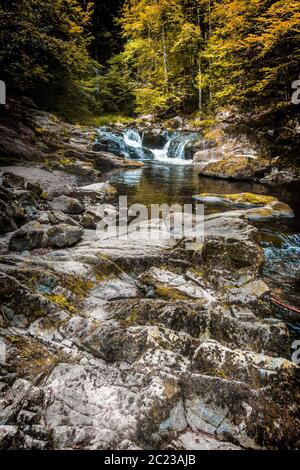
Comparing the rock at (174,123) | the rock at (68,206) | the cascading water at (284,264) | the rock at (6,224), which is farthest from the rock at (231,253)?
the rock at (174,123)

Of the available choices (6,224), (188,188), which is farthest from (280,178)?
(6,224)

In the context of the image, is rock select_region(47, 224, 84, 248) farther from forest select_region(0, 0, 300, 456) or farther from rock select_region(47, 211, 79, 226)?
rock select_region(47, 211, 79, 226)

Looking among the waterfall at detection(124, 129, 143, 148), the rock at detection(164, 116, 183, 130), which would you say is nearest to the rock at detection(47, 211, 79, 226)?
the waterfall at detection(124, 129, 143, 148)

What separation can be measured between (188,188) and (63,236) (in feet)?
23.1

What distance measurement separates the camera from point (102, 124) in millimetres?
24625

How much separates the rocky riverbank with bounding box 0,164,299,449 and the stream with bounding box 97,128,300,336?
2.69 ft

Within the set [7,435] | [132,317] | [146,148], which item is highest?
[146,148]

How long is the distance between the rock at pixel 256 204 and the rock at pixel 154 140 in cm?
1178

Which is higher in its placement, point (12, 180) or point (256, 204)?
point (12, 180)

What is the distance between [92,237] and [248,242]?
2.74 meters

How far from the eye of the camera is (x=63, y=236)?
486 cm

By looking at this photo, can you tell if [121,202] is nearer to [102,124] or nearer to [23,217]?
[23,217]

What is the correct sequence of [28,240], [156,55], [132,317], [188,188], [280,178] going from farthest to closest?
[156,55] → [280,178] → [188,188] → [28,240] → [132,317]

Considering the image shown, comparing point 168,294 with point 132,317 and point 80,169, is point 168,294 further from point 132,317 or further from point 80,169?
point 80,169
